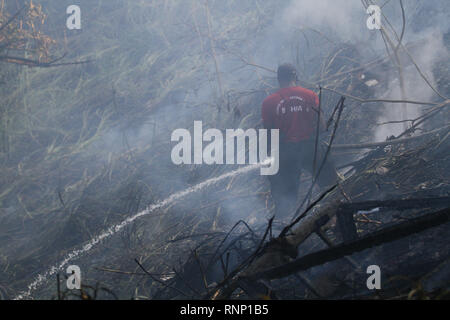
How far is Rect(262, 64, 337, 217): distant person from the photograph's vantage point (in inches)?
159

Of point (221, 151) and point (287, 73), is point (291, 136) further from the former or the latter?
point (221, 151)

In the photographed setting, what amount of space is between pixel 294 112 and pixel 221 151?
1720 millimetres

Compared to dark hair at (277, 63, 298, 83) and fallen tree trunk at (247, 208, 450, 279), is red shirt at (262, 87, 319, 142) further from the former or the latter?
→ fallen tree trunk at (247, 208, 450, 279)

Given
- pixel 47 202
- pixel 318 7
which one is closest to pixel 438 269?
pixel 47 202

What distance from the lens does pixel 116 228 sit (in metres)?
4.51

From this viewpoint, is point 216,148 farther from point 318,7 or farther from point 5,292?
point 318,7

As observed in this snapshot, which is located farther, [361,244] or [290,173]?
[290,173]

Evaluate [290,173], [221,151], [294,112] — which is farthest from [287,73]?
[221,151]

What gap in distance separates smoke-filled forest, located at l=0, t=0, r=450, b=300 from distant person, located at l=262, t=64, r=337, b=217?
0.02 meters

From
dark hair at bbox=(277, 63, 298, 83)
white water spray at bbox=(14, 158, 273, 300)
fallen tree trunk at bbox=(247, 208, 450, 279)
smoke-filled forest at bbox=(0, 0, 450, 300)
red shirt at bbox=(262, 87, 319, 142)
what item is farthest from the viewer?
dark hair at bbox=(277, 63, 298, 83)

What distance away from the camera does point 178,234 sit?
13.8 ft

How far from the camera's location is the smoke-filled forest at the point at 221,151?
2400 millimetres

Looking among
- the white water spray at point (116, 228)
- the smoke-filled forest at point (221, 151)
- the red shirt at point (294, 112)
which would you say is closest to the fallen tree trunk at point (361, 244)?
the smoke-filled forest at point (221, 151)

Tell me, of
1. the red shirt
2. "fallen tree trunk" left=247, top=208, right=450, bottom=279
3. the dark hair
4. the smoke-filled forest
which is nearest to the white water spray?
the smoke-filled forest
